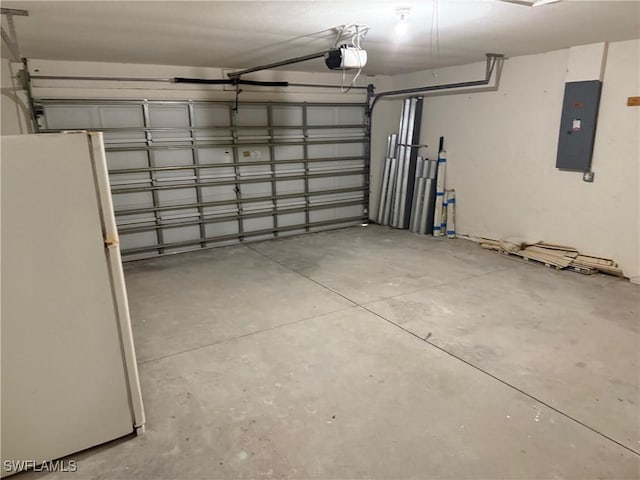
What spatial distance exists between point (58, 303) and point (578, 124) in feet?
16.4

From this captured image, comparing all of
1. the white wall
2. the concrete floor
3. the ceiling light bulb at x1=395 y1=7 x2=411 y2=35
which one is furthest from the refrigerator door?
the white wall

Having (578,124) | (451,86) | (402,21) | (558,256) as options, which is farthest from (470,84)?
(402,21)

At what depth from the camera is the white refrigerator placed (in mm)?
1708

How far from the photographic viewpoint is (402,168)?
653 cm

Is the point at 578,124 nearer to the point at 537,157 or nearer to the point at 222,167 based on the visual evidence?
the point at 537,157

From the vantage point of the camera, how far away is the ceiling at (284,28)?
9.06 feet

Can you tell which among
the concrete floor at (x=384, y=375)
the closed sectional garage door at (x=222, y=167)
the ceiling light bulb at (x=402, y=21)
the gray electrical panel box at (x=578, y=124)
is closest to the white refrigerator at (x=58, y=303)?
the concrete floor at (x=384, y=375)

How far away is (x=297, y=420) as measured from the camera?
225 cm

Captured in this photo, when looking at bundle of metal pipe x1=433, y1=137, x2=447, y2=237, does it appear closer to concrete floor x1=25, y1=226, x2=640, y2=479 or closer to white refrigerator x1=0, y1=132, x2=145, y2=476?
concrete floor x1=25, y1=226, x2=640, y2=479

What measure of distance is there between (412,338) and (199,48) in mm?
3434

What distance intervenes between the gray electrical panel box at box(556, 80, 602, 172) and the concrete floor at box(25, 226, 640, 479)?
127 centimetres

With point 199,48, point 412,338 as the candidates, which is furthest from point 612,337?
point 199,48

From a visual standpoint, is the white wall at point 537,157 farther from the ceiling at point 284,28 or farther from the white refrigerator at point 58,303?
the white refrigerator at point 58,303

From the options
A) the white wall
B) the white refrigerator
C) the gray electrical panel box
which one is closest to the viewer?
the white refrigerator
